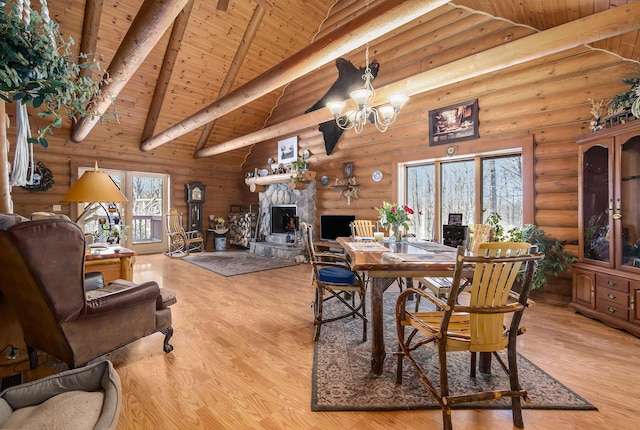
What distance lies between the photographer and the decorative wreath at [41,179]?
5828mm

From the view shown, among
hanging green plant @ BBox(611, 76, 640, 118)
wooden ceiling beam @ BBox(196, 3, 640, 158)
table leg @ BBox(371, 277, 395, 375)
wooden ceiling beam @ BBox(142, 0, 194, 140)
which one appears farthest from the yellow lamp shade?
hanging green plant @ BBox(611, 76, 640, 118)

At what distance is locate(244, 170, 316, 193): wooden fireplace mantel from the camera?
6450 millimetres

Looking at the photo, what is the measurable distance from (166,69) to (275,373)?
20.2 ft

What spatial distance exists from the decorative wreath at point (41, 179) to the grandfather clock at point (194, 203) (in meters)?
2.77

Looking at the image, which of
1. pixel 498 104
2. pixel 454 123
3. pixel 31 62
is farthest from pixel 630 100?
pixel 31 62

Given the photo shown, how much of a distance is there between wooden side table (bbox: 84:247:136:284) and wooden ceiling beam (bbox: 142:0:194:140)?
166 inches

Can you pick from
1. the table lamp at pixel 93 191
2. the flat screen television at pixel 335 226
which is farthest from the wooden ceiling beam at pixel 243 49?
the table lamp at pixel 93 191

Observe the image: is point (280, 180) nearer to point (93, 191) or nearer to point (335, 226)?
point (335, 226)

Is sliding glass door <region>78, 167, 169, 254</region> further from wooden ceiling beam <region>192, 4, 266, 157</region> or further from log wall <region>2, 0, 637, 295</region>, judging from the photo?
wooden ceiling beam <region>192, 4, 266, 157</region>

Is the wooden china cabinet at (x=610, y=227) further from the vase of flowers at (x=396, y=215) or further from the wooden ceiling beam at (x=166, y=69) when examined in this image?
the wooden ceiling beam at (x=166, y=69)

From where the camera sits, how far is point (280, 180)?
6.98 m

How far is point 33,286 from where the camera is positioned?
160 cm

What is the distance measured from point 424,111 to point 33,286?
5181 mm

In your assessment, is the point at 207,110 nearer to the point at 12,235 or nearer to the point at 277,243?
the point at 277,243
